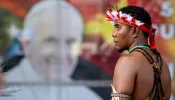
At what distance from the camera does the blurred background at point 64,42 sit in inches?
308

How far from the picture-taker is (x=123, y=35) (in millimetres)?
3580

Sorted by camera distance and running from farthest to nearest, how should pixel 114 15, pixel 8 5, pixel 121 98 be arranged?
pixel 8 5
pixel 114 15
pixel 121 98

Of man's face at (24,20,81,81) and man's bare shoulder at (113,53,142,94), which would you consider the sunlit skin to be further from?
man's face at (24,20,81,81)

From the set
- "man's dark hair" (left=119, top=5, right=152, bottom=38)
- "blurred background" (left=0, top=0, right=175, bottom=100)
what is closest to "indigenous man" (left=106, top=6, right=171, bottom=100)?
"man's dark hair" (left=119, top=5, right=152, bottom=38)

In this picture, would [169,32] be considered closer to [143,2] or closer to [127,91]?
[143,2]

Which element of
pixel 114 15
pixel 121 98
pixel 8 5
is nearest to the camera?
pixel 121 98

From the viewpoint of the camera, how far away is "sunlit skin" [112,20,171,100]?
3393mm

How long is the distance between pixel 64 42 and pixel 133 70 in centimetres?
456

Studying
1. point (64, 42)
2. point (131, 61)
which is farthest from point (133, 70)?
point (64, 42)

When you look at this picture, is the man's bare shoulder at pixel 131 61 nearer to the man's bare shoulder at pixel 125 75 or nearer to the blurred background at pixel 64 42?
the man's bare shoulder at pixel 125 75

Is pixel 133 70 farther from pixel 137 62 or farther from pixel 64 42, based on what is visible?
pixel 64 42

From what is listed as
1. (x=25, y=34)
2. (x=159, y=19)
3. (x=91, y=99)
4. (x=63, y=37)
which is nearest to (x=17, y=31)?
(x=25, y=34)

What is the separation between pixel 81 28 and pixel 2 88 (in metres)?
4.41

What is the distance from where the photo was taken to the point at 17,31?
7.83 m
